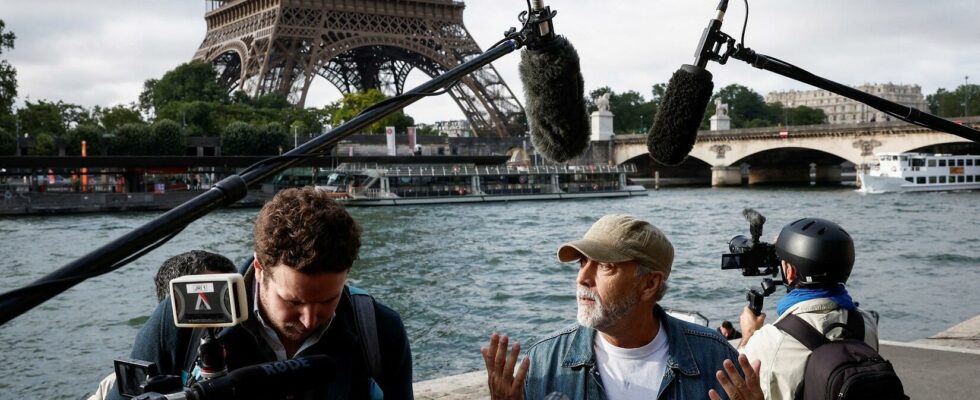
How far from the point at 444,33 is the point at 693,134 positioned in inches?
2075

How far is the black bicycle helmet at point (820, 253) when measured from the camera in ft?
9.48

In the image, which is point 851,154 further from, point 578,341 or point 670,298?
point 578,341

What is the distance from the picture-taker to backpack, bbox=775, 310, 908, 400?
2.41 metres

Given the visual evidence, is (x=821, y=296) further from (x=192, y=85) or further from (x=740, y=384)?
(x=192, y=85)

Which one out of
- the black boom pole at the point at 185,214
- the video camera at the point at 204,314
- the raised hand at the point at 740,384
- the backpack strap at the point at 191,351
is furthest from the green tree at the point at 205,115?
the video camera at the point at 204,314

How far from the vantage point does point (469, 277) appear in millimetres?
18031

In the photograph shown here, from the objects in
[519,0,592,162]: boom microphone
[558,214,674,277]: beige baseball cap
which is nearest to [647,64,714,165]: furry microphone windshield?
[519,0,592,162]: boom microphone

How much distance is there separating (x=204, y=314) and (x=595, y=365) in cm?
120

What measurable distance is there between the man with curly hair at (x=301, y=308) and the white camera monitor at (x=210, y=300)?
9.5 inches

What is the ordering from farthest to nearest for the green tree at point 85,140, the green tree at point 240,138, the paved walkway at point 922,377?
the green tree at point 240,138 → the green tree at point 85,140 → the paved walkway at point 922,377

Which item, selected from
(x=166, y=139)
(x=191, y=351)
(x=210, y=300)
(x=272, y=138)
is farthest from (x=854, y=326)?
(x=272, y=138)

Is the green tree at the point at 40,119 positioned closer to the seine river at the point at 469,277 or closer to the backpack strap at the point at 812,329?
the seine river at the point at 469,277

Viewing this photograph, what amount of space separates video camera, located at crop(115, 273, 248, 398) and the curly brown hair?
0.37 meters

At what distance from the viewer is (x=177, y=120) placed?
56.6 m
